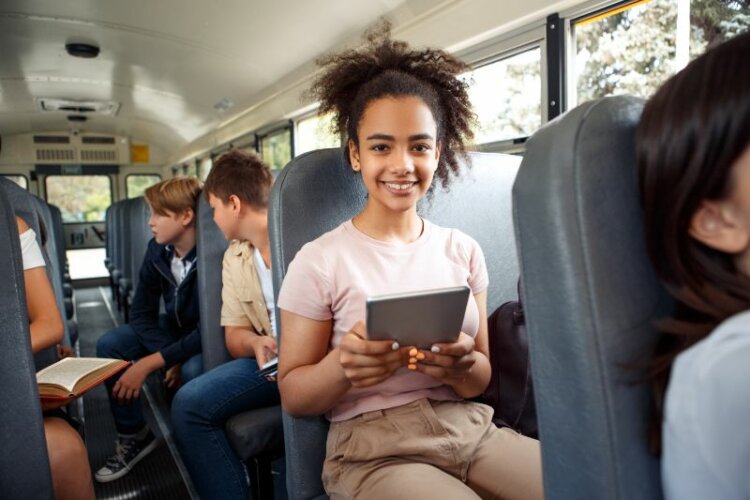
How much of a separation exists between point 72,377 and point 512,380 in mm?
1293

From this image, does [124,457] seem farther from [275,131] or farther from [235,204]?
[275,131]

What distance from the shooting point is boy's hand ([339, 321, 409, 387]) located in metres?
1.10

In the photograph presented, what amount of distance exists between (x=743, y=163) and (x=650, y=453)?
0.40 meters

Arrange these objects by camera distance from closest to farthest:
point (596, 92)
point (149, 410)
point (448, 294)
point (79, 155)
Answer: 1. point (448, 294)
2. point (596, 92)
3. point (149, 410)
4. point (79, 155)

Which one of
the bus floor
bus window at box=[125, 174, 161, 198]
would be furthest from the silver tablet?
bus window at box=[125, 174, 161, 198]

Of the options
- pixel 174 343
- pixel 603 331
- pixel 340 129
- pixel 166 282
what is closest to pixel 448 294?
pixel 603 331

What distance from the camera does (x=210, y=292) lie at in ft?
7.34

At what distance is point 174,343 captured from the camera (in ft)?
8.86

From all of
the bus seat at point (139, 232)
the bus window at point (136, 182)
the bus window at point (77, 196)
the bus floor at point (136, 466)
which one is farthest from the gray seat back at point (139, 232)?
the bus window at point (136, 182)

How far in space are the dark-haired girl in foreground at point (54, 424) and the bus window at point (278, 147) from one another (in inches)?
161

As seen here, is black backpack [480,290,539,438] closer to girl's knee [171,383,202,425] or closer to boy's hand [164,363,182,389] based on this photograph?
girl's knee [171,383,202,425]

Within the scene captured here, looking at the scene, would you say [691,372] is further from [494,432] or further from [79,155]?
[79,155]

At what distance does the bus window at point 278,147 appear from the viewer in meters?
5.95

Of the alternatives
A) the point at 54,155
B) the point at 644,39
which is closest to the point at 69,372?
the point at 644,39
